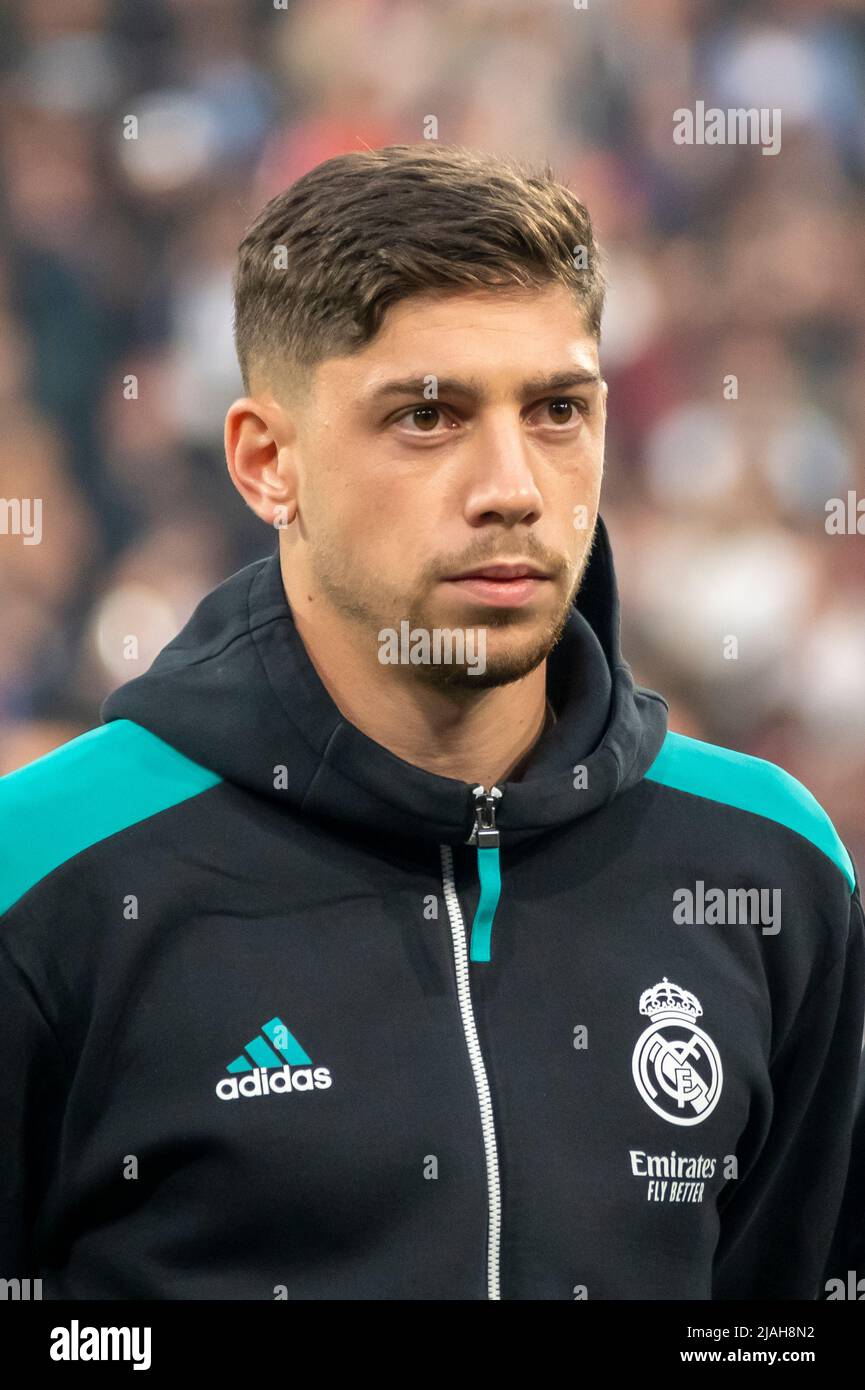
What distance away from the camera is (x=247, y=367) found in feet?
5.69

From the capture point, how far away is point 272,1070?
1.52 meters

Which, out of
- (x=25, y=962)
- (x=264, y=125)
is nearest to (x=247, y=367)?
(x=25, y=962)

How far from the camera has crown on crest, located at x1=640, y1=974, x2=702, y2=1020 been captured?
163 centimetres

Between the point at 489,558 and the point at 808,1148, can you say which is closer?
the point at 489,558

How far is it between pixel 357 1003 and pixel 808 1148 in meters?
0.53

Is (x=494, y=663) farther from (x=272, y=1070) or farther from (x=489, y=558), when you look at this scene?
(x=272, y=1070)

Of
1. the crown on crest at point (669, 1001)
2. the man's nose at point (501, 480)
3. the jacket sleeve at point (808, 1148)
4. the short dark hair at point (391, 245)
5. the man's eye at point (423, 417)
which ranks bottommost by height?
the jacket sleeve at point (808, 1148)

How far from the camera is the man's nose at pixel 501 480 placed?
1528 mm

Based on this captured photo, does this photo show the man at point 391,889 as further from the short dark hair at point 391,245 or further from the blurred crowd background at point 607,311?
the blurred crowd background at point 607,311

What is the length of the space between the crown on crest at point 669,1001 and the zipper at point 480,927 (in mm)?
153

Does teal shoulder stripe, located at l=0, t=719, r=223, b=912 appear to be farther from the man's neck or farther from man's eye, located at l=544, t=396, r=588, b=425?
man's eye, located at l=544, t=396, r=588, b=425

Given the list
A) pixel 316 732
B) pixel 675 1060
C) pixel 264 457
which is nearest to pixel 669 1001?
pixel 675 1060

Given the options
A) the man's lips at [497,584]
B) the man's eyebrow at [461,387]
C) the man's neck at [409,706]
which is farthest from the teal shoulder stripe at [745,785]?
the man's eyebrow at [461,387]

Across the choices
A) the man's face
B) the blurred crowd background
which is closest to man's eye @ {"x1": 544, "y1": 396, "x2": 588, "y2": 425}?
the man's face
